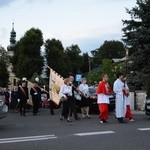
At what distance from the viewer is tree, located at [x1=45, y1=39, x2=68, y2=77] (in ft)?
233

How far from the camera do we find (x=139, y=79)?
33094mm

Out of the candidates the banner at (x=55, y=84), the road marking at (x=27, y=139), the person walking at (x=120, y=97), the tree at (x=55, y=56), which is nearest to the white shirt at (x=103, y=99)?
the person walking at (x=120, y=97)

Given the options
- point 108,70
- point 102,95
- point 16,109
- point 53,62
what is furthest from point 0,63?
point 102,95

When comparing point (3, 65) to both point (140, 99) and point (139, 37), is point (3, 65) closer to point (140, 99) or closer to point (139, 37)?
point (139, 37)

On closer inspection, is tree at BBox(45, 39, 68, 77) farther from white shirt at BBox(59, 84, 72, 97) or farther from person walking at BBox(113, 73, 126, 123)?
person walking at BBox(113, 73, 126, 123)

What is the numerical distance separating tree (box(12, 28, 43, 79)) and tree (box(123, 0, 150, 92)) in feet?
98.9

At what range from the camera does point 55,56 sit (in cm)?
7131

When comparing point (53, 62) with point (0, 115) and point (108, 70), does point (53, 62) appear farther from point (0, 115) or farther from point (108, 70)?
point (0, 115)

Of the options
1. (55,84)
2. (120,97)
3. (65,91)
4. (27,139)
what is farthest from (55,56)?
(27,139)

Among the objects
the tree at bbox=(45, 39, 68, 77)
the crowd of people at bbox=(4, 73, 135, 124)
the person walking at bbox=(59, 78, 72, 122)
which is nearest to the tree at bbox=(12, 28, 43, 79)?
the tree at bbox=(45, 39, 68, 77)

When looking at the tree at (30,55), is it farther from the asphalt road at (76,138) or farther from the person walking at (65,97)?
the asphalt road at (76,138)

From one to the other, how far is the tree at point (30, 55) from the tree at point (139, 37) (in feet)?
98.9

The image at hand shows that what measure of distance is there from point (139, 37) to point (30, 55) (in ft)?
109

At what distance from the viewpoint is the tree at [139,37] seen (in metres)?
34.1
